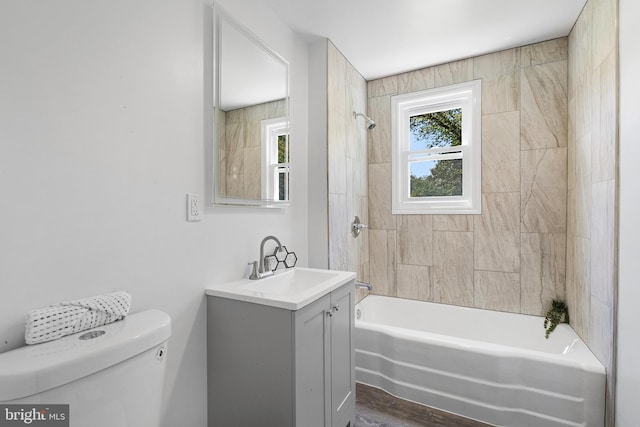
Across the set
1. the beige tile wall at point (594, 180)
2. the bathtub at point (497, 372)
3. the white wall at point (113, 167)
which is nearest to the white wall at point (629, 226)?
the beige tile wall at point (594, 180)

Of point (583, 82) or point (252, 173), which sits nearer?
point (252, 173)

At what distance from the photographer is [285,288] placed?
1768 mm

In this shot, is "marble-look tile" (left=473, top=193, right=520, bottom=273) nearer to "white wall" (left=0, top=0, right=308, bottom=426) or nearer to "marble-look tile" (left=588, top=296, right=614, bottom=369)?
"marble-look tile" (left=588, top=296, right=614, bottom=369)

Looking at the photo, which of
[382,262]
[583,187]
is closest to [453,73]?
[583,187]

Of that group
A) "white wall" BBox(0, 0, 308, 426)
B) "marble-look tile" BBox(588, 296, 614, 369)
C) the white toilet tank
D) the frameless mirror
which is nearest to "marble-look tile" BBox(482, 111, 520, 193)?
"marble-look tile" BBox(588, 296, 614, 369)

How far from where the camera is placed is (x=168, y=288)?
122cm

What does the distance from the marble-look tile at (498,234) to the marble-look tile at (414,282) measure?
429 millimetres

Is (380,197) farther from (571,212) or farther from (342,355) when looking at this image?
(342,355)

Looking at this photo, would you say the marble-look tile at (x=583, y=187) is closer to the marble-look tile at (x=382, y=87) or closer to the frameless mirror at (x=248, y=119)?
the marble-look tile at (x=382, y=87)

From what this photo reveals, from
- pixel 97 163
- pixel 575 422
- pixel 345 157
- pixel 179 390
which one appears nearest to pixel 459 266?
pixel 575 422

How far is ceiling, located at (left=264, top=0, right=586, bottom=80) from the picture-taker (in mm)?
1850

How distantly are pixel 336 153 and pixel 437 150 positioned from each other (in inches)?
40.9

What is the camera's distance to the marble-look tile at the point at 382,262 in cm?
285

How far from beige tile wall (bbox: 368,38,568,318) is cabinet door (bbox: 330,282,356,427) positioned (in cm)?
126
